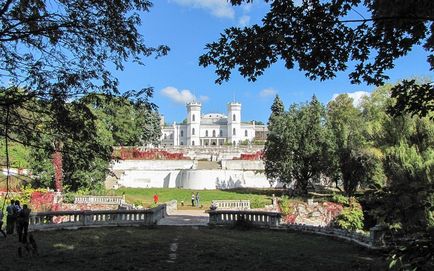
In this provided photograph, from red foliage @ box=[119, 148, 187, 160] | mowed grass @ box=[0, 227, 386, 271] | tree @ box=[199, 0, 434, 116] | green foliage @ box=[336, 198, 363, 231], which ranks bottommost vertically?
mowed grass @ box=[0, 227, 386, 271]

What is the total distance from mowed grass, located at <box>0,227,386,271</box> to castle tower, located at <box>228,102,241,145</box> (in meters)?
123

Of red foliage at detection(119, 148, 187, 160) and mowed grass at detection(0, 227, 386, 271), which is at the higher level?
red foliage at detection(119, 148, 187, 160)

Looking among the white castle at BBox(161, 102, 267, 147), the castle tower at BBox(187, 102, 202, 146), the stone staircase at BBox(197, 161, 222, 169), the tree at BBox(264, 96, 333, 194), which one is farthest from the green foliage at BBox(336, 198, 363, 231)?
the castle tower at BBox(187, 102, 202, 146)

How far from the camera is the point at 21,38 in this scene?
606 centimetres

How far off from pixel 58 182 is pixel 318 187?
92.5 ft

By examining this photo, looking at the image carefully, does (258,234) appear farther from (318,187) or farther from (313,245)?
(318,187)

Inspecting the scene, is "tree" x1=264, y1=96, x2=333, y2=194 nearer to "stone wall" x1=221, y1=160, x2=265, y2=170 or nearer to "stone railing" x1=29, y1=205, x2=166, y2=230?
"stone wall" x1=221, y1=160, x2=265, y2=170

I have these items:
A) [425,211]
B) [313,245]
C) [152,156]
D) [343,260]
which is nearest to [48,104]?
[425,211]

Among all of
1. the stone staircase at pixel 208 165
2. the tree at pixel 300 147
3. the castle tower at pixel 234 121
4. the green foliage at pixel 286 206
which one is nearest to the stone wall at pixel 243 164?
the stone staircase at pixel 208 165

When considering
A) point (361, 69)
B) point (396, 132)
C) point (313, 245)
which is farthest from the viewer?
point (396, 132)

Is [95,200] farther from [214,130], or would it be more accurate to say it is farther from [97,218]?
[214,130]

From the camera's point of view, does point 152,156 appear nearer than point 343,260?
No

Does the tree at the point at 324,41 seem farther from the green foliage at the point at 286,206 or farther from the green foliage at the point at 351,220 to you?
the green foliage at the point at 286,206

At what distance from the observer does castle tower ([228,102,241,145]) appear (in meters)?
138
